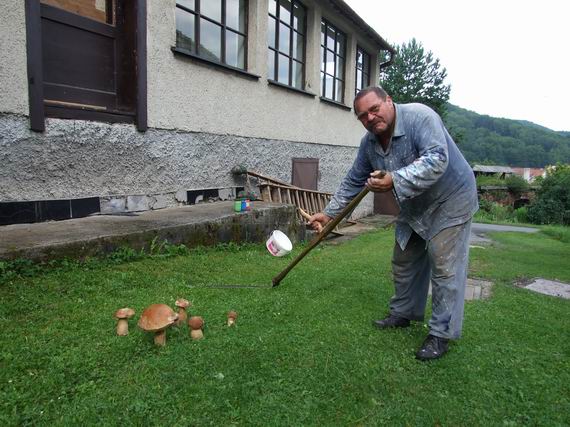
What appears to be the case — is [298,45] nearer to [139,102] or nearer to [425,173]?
[139,102]

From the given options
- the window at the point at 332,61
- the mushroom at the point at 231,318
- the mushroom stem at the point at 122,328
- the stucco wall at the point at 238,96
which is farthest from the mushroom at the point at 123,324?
the window at the point at 332,61

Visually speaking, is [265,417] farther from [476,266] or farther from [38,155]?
[476,266]

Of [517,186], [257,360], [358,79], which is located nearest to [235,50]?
[257,360]

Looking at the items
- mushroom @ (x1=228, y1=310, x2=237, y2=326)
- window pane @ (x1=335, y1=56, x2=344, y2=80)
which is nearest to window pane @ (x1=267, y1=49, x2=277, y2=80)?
window pane @ (x1=335, y1=56, x2=344, y2=80)

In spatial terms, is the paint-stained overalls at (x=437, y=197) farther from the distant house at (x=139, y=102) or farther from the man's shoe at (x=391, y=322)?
the distant house at (x=139, y=102)

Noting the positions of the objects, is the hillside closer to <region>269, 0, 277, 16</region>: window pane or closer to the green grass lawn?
<region>269, 0, 277, 16</region>: window pane

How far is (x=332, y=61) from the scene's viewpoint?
12594 millimetres

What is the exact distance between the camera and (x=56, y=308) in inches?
127

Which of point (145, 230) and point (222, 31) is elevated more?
point (222, 31)

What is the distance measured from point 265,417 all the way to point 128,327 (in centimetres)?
130

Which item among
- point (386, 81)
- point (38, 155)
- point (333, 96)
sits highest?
point (386, 81)

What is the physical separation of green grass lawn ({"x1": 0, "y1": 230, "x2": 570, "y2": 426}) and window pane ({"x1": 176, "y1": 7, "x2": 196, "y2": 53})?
13.0 ft

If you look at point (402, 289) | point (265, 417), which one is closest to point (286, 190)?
point (402, 289)

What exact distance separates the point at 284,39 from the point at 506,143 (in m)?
95.3
